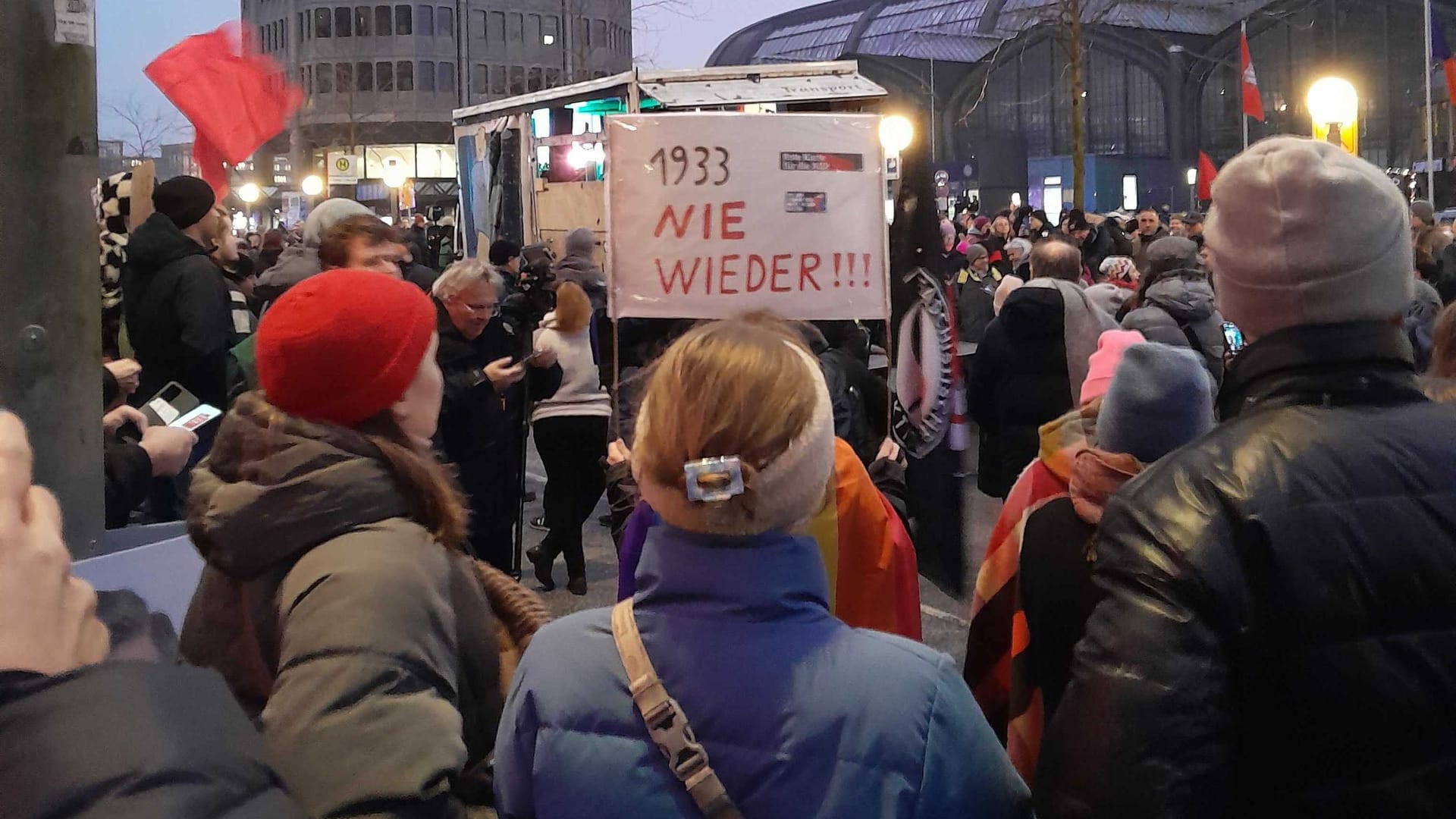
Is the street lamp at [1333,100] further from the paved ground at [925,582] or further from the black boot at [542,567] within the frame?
the black boot at [542,567]

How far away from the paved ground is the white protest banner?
1.80m

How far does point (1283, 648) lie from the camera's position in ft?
5.76

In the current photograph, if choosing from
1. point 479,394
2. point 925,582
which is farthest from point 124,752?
point 925,582

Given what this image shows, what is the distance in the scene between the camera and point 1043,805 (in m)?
1.86

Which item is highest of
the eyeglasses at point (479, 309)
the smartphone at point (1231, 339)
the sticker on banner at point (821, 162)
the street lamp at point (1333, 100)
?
the street lamp at point (1333, 100)

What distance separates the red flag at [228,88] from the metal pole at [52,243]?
3.06 meters

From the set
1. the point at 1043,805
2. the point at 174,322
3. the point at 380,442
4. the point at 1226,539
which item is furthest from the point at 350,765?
the point at 174,322

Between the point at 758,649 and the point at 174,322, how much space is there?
5345 millimetres

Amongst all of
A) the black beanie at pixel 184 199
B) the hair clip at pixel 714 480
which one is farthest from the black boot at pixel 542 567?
the hair clip at pixel 714 480

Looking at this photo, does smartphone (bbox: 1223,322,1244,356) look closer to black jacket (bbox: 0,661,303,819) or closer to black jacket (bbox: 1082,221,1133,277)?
black jacket (bbox: 0,661,303,819)

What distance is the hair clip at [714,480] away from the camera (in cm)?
181

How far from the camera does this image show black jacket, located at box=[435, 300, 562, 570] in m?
6.13

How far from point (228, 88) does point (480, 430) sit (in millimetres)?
2236

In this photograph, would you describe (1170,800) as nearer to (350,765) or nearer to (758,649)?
(758,649)
